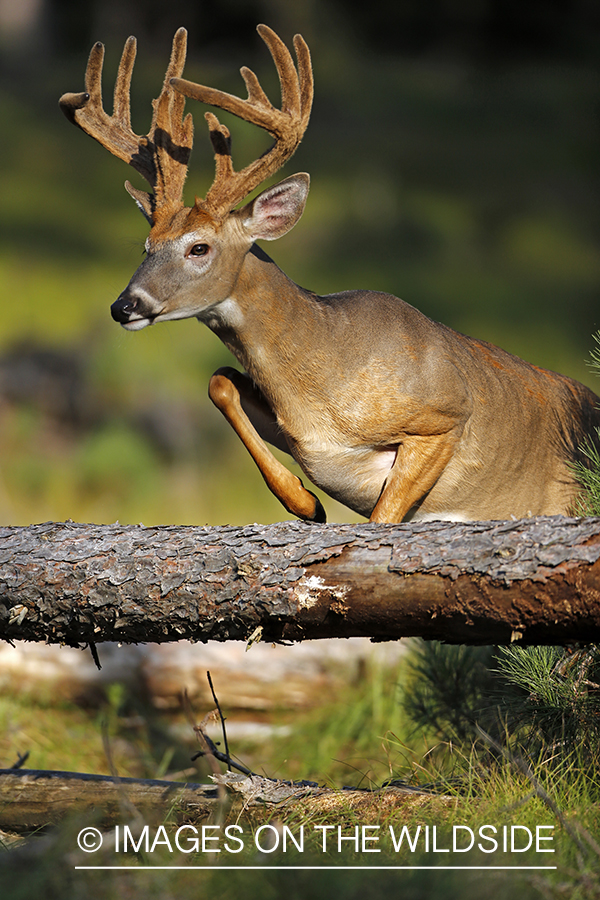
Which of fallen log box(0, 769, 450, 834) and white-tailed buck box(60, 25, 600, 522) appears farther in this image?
white-tailed buck box(60, 25, 600, 522)

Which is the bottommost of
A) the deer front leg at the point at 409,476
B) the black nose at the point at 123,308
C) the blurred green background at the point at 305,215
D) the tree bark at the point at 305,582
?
the tree bark at the point at 305,582

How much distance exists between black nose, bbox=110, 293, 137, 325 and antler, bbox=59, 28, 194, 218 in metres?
0.49

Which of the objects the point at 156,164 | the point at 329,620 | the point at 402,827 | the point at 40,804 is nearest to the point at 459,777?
the point at 402,827

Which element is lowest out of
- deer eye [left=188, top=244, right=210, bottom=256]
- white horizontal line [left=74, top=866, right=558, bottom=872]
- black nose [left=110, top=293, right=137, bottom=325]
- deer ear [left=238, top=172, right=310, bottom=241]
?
white horizontal line [left=74, top=866, right=558, bottom=872]

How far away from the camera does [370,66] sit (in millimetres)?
23188

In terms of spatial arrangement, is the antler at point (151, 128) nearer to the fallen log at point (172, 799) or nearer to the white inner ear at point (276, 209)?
the white inner ear at point (276, 209)

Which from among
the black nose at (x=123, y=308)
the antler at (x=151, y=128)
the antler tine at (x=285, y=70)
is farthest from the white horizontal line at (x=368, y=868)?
the antler tine at (x=285, y=70)

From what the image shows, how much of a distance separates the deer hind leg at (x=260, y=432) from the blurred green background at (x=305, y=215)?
2.14 metres

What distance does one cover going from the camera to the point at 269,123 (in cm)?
355

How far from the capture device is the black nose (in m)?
3.35

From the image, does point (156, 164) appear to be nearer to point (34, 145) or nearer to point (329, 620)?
point (329, 620)

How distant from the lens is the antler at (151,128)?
369 cm

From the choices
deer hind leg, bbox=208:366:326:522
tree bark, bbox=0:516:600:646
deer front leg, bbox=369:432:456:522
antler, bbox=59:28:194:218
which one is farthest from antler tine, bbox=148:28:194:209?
tree bark, bbox=0:516:600:646

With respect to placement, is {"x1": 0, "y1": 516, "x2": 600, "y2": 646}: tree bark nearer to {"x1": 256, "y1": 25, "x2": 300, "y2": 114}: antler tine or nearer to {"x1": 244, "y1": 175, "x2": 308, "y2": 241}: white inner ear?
{"x1": 244, "y1": 175, "x2": 308, "y2": 241}: white inner ear
